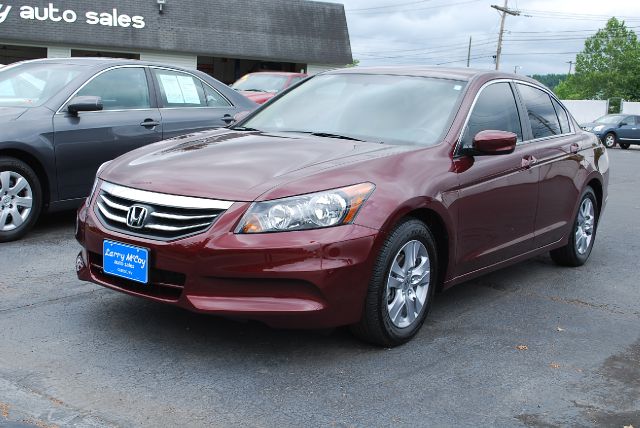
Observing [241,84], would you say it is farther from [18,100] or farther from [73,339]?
[73,339]

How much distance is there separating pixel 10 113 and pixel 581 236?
486 cm

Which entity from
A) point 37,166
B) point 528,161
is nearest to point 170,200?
point 528,161

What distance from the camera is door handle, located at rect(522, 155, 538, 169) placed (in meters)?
5.43

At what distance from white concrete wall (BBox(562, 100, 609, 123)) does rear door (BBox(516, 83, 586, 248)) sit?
44.1 meters

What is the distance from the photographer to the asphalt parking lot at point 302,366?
3477mm

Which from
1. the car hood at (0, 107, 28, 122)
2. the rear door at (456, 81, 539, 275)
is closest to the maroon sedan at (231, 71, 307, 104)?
the car hood at (0, 107, 28, 122)

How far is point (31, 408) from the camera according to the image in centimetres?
336

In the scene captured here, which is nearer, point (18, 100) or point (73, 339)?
point (73, 339)

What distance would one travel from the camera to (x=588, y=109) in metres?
48.8

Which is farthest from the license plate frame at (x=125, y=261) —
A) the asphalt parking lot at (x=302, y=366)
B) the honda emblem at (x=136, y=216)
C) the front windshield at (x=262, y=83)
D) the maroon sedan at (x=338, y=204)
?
the front windshield at (x=262, y=83)

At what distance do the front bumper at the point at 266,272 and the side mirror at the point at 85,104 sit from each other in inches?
119

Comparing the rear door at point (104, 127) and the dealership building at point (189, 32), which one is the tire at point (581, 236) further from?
the dealership building at point (189, 32)

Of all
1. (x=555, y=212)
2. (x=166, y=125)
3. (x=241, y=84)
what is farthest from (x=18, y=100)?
(x=241, y=84)

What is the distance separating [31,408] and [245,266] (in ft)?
3.68
